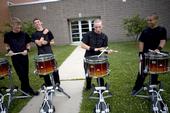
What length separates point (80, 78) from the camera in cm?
930

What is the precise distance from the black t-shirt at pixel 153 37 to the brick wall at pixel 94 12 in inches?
627

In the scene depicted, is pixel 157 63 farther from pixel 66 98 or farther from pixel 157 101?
pixel 66 98

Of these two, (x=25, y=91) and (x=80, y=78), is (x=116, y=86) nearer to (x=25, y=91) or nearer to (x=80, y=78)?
(x=80, y=78)

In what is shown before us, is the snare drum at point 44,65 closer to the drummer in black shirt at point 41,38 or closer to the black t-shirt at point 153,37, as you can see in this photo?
the drummer in black shirt at point 41,38

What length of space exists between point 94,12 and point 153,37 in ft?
53.6

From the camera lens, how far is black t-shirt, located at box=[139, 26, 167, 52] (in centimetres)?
610

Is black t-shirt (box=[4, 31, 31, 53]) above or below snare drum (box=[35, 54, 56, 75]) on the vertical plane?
above

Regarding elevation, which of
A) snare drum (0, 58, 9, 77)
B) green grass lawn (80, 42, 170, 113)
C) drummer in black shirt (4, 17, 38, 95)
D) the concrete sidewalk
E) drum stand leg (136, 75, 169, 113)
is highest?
drummer in black shirt (4, 17, 38, 95)

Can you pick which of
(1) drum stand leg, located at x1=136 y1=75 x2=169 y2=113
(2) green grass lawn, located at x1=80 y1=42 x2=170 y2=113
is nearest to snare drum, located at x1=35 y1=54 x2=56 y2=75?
(2) green grass lawn, located at x1=80 y1=42 x2=170 y2=113

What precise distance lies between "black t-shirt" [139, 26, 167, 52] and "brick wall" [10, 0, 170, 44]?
15920 mm

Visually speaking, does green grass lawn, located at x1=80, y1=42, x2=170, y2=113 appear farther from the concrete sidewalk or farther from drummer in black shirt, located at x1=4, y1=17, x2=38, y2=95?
drummer in black shirt, located at x1=4, y1=17, x2=38, y2=95

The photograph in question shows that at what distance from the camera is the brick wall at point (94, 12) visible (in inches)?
848

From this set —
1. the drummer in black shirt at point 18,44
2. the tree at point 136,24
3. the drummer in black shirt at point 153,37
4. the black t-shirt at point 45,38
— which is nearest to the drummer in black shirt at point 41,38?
the black t-shirt at point 45,38

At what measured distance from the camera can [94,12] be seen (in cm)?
2217
